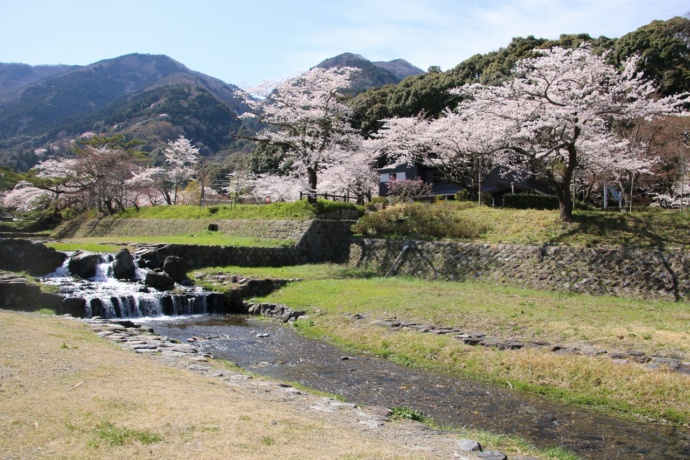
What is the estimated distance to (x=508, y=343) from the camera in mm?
11227

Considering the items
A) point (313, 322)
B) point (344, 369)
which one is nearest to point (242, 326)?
point (313, 322)

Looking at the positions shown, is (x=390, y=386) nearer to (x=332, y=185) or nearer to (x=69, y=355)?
(x=69, y=355)

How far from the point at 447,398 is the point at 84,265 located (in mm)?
17278

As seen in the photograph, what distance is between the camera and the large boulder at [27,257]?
766 inches

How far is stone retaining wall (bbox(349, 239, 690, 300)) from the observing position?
16.7 m

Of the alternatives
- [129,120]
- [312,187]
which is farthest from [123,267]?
[129,120]

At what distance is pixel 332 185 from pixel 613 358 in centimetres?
3226

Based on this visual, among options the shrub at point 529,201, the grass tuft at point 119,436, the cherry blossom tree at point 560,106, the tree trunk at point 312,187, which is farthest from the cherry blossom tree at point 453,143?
the grass tuft at point 119,436

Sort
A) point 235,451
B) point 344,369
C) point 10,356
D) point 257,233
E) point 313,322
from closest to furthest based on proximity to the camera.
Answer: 1. point 235,451
2. point 10,356
3. point 344,369
4. point 313,322
5. point 257,233

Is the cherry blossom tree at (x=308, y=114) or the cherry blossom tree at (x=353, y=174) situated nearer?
the cherry blossom tree at (x=308, y=114)

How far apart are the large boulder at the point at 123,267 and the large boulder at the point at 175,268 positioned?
4.47 feet

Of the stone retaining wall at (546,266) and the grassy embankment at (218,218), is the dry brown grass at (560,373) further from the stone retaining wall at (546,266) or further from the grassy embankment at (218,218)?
the grassy embankment at (218,218)

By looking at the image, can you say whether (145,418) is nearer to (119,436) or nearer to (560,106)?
(119,436)

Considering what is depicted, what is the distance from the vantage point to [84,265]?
2033 cm
